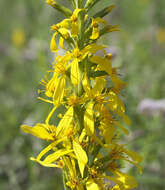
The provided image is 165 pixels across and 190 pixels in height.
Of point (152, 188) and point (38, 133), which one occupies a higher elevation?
point (38, 133)

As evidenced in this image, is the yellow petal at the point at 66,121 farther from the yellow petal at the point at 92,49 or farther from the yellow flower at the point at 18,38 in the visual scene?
the yellow flower at the point at 18,38

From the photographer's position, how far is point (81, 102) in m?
1.97

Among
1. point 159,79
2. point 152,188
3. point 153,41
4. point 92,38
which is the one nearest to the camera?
point 92,38

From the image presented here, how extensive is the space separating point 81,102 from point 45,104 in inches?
77.7

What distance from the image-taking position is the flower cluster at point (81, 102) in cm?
193

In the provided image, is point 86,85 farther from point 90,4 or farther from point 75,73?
point 90,4

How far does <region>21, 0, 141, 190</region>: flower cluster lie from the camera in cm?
193

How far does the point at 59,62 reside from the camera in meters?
1.98

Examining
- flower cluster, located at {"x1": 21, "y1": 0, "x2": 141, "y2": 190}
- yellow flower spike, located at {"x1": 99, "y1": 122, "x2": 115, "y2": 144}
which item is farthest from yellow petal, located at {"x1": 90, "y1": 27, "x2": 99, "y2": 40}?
yellow flower spike, located at {"x1": 99, "y1": 122, "x2": 115, "y2": 144}

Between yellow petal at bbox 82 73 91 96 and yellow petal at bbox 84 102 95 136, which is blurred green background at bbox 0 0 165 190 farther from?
yellow petal at bbox 84 102 95 136

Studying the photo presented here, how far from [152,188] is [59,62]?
112 inches

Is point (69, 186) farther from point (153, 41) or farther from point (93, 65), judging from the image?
point (153, 41)

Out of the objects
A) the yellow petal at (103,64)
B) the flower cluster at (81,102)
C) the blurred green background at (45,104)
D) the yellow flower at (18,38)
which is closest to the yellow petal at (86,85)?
the flower cluster at (81,102)

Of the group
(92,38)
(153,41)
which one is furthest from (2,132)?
(153,41)
